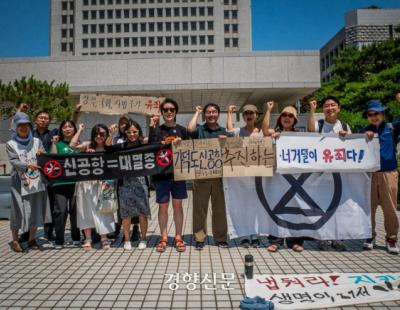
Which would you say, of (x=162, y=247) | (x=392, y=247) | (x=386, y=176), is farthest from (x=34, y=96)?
(x=392, y=247)

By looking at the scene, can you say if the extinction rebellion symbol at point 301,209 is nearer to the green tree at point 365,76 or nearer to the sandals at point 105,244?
the sandals at point 105,244

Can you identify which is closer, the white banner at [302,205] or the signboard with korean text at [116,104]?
the white banner at [302,205]

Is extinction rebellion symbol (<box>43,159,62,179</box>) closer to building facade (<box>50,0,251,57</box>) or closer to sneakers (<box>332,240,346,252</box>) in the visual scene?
sneakers (<box>332,240,346,252</box>)

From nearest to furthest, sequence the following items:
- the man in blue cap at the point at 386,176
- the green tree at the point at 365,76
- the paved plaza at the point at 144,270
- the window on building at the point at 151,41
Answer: the paved plaza at the point at 144,270 < the man in blue cap at the point at 386,176 < the green tree at the point at 365,76 < the window on building at the point at 151,41

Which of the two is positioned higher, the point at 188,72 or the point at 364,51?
the point at 364,51

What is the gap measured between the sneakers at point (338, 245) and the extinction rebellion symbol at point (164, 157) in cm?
280

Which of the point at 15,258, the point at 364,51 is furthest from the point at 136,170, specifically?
the point at 364,51

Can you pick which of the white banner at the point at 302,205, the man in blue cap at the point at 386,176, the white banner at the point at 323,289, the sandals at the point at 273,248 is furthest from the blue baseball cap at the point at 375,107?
the sandals at the point at 273,248

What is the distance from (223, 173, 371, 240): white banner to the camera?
5414mm

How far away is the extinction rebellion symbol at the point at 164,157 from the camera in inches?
216

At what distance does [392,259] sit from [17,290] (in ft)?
15.3

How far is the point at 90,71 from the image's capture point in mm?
17031

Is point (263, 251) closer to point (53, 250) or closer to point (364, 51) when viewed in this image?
point (53, 250)

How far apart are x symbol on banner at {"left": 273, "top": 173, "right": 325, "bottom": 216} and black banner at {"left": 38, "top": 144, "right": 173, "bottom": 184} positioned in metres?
1.80
